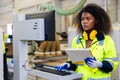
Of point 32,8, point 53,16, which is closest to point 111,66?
→ point 53,16

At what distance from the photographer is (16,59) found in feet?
5.88

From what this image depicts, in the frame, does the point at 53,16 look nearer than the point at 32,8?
Yes

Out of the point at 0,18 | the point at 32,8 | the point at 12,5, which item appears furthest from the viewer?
the point at 0,18

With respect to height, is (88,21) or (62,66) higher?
(88,21)

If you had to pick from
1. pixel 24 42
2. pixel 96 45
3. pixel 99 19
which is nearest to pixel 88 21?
pixel 99 19

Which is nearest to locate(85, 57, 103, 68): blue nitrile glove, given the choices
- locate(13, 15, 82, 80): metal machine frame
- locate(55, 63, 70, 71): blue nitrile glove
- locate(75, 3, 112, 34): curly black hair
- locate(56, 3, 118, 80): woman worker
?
locate(56, 3, 118, 80): woman worker

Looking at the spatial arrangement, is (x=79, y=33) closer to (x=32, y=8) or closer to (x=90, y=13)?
(x=90, y=13)

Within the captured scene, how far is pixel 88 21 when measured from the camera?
5.79 feet

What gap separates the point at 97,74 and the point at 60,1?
3.85m

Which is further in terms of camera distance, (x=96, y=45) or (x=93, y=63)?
(x=96, y=45)

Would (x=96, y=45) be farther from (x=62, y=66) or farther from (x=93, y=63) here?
(x=62, y=66)

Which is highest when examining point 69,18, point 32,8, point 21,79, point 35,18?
point 32,8

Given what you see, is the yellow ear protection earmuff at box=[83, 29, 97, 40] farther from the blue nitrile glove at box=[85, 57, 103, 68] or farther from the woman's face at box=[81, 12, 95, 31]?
the blue nitrile glove at box=[85, 57, 103, 68]

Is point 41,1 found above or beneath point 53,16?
above
